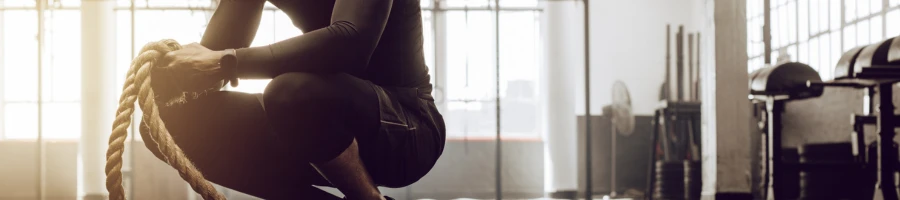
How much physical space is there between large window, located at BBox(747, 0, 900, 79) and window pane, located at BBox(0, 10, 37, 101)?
5706 mm

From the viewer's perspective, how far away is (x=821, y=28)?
5203mm

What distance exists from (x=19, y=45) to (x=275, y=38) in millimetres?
2300

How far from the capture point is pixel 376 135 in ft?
4.23

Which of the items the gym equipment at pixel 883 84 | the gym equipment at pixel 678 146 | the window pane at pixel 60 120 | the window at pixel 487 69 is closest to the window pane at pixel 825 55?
the gym equipment at pixel 678 146

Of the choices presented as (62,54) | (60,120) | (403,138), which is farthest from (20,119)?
(403,138)

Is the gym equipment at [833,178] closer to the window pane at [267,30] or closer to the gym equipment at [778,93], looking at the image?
the gym equipment at [778,93]

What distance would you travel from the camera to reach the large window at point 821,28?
4434 millimetres

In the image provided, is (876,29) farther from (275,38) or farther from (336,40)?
(336,40)

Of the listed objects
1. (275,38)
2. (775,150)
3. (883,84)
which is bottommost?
(775,150)

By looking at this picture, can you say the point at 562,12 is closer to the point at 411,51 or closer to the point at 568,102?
the point at 568,102

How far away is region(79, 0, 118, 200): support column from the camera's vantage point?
581 centimetres

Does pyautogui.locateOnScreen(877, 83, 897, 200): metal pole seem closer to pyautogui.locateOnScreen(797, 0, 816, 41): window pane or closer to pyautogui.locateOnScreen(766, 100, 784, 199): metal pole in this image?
pyautogui.locateOnScreen(766, 100, 784, 199): metal pole

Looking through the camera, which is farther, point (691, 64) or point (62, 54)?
point (691, 64)

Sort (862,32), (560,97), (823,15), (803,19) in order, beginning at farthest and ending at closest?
(560,97) → (803,19) → (823,15) → (862,32)
